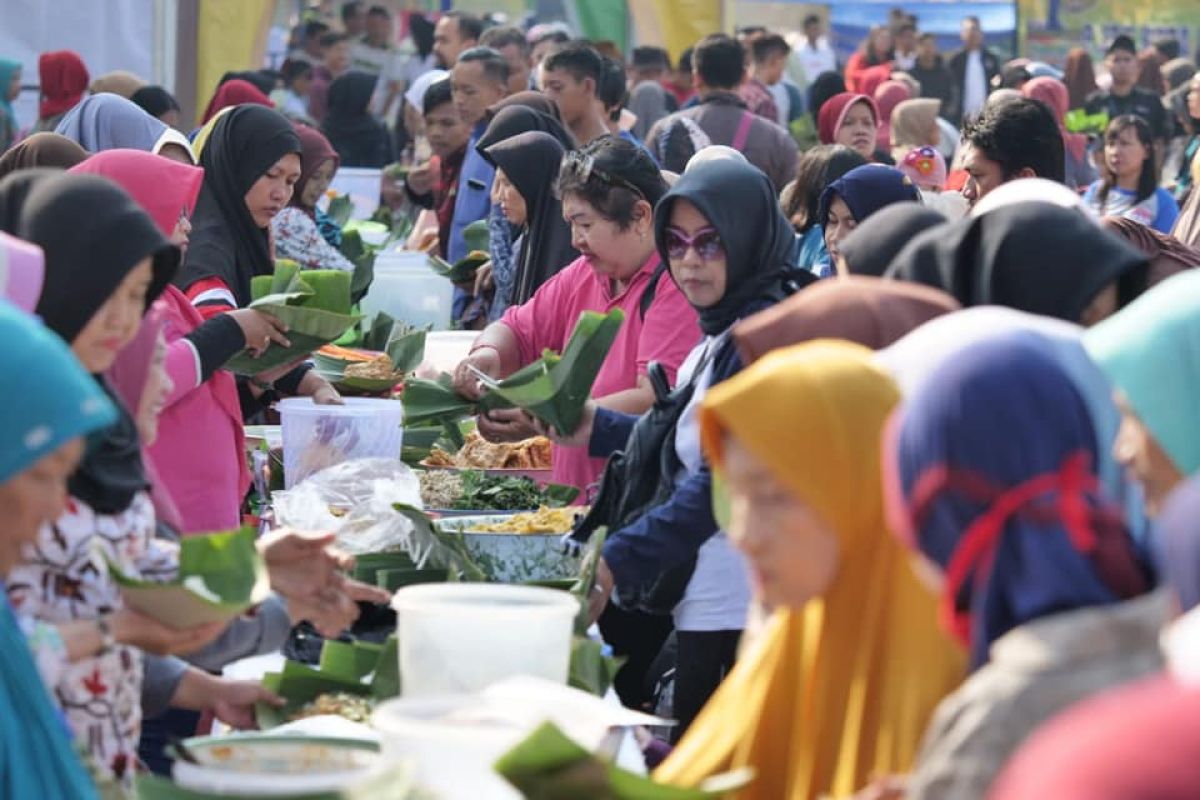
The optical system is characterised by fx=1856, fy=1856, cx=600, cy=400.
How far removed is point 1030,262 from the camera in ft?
9.75

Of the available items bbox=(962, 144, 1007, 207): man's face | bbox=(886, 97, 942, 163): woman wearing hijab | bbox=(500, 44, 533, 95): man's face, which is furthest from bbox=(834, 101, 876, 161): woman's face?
bbox=(962, 144, 1007, 207): man's face

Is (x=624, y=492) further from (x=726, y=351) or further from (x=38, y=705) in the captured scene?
(x=38, y=705)

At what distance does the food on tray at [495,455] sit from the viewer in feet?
15.9

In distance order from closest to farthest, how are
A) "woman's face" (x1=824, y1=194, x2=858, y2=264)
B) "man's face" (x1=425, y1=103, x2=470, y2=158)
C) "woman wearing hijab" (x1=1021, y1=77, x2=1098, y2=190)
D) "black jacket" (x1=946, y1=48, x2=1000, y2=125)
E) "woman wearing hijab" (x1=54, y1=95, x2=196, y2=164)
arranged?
"woman's face" (x1=824, y1=194, x2=858, y2=264) → "woman wearing hijab" (x1=54, y1=95, x2=196, y2=164) → "man's face" (x1=425, y1=103, x2=470, y2=158) → "woman wearing hijab" (x1=1021, y1=77, x2=1098, y2=190) → "black jacket" (x1=946, y1=48, x2=1000, y2=125)

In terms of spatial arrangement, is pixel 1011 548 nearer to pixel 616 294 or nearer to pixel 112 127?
pixel 616 294

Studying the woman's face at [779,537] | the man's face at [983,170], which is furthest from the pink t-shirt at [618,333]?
the woman's face at [779,537]

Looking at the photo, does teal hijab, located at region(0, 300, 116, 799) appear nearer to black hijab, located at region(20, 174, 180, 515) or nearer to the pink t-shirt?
black hijab, located at region(20, 174, 180, 515)

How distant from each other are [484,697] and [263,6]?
895 cm

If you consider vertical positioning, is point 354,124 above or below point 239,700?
→ below

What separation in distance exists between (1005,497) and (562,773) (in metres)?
0.58

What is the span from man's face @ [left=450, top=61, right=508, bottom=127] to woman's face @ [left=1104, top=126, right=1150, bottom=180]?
297 centimetres

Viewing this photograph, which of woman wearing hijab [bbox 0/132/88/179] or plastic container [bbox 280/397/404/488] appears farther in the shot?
woman wearing hijab [bbox 0/132/88/179]

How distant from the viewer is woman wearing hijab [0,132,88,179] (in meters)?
4.92

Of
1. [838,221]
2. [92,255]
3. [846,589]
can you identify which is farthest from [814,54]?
[846,589]
